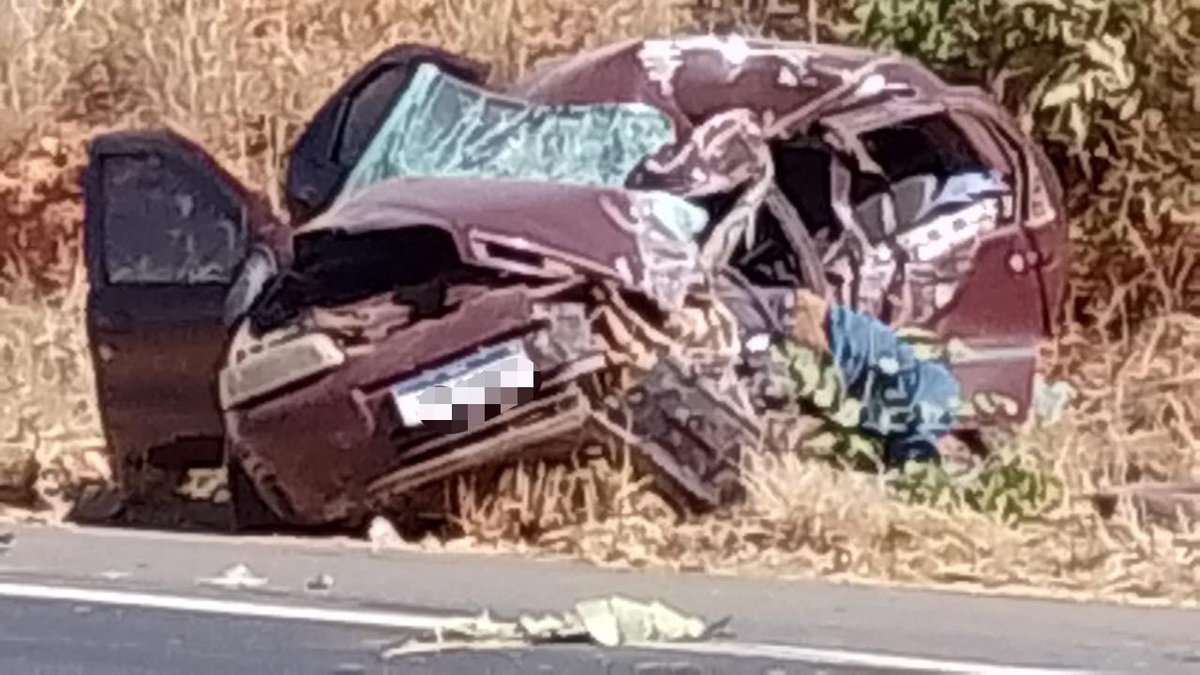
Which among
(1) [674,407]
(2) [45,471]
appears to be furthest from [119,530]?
(1) [674,407]

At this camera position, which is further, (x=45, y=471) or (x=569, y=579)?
(x=45, y=471)

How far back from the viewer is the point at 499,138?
32.1ft

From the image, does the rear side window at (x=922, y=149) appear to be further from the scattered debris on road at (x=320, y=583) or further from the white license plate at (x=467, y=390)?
the scattered debris on road at (x=320, y=583)

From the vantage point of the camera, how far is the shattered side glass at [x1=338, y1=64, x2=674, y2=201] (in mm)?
9711

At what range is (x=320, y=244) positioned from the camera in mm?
9891

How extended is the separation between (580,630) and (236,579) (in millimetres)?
1329

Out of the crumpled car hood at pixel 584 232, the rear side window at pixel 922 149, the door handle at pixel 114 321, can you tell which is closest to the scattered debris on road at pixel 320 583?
the crumpled car hood at pixel 584 232

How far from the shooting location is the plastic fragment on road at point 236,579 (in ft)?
30.4

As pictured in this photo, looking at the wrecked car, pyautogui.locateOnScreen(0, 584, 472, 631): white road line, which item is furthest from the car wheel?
pyautogui.locateOnScreen(0, 584, 472, 631): white road line

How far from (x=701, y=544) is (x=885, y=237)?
1.16m

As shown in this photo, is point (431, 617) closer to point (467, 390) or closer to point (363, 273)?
point (467, 390)

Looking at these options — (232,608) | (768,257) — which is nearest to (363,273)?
(768,257)

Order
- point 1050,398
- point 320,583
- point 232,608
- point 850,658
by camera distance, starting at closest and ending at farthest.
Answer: point 850,658, point 232,608, point 320,583, point 1050,398

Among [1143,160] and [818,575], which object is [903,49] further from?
[818,575]
